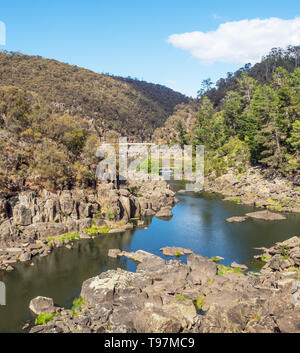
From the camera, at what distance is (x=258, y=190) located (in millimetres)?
68688

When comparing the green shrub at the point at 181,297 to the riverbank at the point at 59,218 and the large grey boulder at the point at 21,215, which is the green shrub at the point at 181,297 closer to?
the riverbank at the point at 59,218

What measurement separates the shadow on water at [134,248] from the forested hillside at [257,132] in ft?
52.1

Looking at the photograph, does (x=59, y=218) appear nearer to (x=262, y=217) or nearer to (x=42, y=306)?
(x=42, y=306)

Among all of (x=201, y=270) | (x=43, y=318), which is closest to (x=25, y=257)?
(x=43, y=318)

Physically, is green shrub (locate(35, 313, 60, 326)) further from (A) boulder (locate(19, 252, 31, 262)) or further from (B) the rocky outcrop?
(B) the rocky outcrop

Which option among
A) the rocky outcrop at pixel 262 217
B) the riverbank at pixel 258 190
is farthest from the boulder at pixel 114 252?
the riverbank at pixel 258 190

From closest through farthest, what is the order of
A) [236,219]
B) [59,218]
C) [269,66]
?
[59,218], [236,219], [269,66]

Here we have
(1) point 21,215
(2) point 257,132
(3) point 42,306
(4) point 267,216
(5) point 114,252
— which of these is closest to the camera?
(3) point 42,306

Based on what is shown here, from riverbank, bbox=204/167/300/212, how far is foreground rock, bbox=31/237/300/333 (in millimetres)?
26377

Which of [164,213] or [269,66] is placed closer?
[164,213]

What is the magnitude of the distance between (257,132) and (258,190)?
14286 mm
